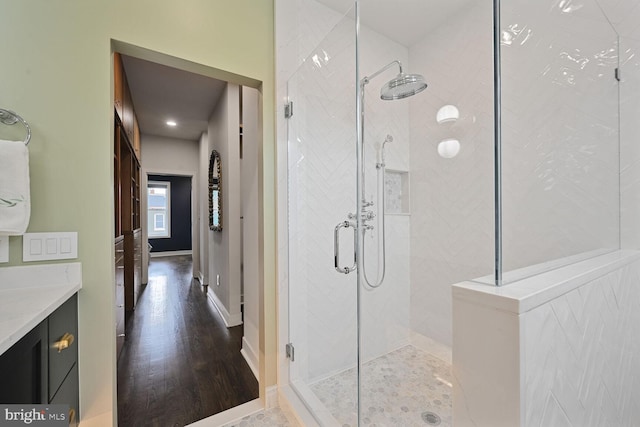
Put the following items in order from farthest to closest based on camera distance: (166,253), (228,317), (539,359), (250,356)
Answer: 1. (166,253)
2. (228,317)
3. (250,356)
4. (539,359)

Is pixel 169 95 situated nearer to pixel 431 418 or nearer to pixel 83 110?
pixel 83 110

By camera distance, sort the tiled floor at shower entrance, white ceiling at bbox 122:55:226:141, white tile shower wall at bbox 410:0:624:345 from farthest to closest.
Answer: white ceiling at bbox 122:55:226:141, the tiled floor at shower entrance, white tile shower wall at bbox 410:0:624:345

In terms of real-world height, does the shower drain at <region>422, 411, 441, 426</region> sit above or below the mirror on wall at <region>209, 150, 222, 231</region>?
below

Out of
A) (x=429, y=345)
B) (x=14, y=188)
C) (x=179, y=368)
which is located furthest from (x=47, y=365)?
(x=429, y=345)

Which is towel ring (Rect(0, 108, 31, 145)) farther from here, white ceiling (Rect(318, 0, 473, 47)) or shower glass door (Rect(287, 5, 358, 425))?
white ceiling (Rect(318, 0, 473, 47))

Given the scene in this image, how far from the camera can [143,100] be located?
3.71 meters

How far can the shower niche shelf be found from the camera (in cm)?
202

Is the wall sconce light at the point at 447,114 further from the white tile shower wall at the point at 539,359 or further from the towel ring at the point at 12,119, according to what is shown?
the towel ring at the point at 12,119

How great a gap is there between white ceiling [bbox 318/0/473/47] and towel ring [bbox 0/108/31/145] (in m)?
1.92

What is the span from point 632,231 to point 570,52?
104 cm

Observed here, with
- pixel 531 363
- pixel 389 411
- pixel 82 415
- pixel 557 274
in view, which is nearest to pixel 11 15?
pixel 82 415

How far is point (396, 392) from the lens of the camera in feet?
5.43

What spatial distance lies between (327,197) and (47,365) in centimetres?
154

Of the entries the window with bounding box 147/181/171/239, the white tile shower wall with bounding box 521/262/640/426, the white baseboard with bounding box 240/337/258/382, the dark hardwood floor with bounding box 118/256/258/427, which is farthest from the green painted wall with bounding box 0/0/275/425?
the window with bounding box 147/181/171/239
